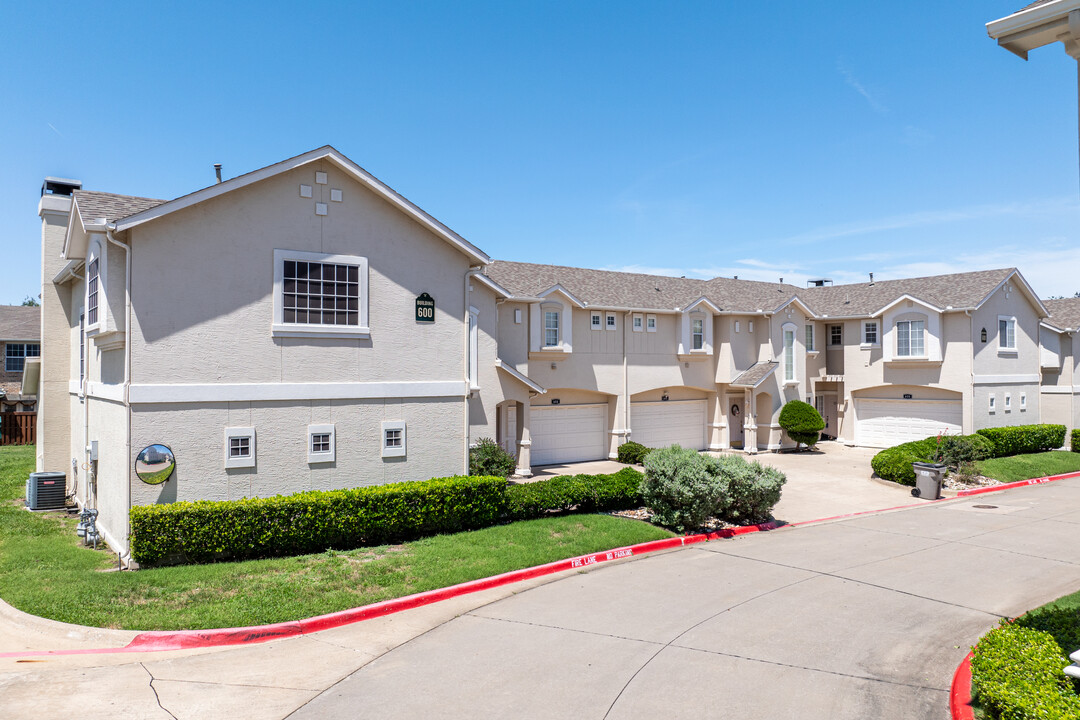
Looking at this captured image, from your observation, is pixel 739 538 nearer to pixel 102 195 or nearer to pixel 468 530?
pixel 468 530

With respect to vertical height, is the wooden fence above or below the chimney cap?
below

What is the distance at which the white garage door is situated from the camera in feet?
92.2

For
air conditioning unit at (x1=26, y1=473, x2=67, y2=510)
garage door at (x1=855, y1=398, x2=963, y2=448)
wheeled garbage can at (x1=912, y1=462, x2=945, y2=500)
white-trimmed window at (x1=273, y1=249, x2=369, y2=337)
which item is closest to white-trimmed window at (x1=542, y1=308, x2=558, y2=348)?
white-trimmed window at (x1=273, y1=249, x2=369, y2=337)

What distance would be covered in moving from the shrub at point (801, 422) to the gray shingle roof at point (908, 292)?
568 cm

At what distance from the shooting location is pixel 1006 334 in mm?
30016

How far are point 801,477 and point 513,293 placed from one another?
1151 cm

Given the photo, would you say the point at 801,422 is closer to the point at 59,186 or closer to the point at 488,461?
the point at 488,461

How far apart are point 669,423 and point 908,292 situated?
40.9ft

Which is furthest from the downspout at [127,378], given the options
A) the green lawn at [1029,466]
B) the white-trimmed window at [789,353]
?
the white-trimmed window at [789,353]

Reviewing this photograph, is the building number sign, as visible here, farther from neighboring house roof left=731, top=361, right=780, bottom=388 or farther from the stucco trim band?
neighboring house roof left=731, top=361, right=780, bottom=388

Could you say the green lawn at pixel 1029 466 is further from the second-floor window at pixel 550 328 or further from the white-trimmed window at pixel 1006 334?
the second-floor window at pixel 550 328

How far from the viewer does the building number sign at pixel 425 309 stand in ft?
49.4

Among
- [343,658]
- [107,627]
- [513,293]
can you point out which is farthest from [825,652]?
[513,293]

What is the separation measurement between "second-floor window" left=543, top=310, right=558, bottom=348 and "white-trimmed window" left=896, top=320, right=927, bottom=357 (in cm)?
1576
